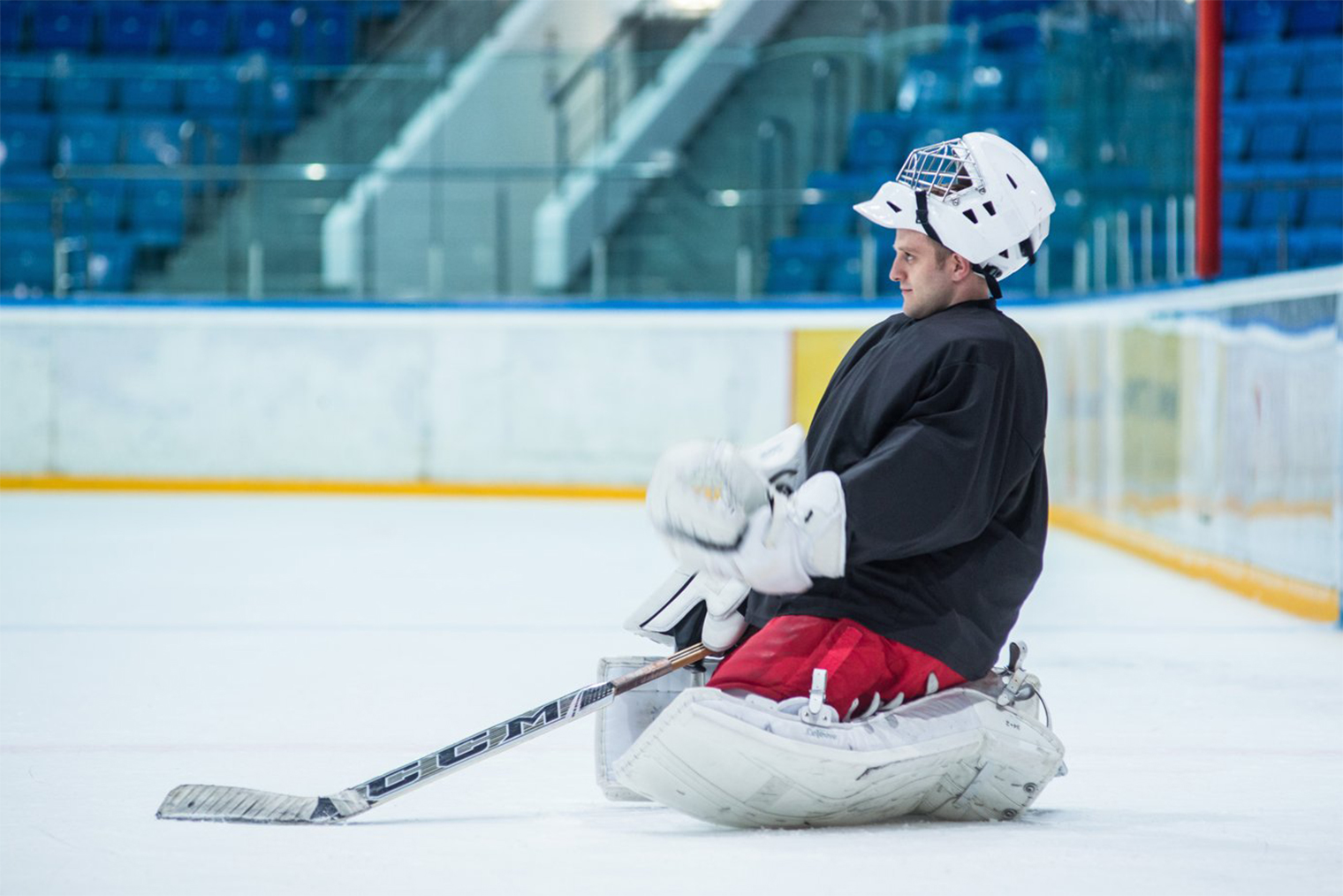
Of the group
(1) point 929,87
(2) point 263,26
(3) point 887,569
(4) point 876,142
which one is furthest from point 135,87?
(3) point 887,569

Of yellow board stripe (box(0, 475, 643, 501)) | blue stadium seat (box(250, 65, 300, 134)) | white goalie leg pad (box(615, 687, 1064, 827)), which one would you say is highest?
blue stadium seat (box(250, 65, 300, 134))

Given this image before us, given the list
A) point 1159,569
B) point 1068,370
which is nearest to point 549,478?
point 1068,370

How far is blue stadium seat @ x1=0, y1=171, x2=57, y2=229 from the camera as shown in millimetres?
9398

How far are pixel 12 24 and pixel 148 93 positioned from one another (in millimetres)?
2428

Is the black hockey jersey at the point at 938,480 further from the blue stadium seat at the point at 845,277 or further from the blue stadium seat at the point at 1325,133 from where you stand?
the blue stadium seat at the point at 1325,133

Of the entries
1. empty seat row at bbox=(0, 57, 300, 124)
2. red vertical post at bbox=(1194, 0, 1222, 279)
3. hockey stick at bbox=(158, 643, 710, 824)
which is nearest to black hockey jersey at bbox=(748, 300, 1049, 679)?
hockey stick at bbox=(158, 643, 710, 824)

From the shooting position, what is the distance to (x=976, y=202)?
2404 millimetres

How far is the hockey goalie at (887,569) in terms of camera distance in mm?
2170

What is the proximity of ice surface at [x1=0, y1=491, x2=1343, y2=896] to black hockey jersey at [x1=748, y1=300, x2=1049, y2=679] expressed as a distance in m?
0.29

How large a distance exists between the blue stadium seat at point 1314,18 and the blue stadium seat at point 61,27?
796 centimetres

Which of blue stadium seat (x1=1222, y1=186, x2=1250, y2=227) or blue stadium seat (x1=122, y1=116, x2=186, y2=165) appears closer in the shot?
blue stadium seat (x1=1222, y1=186, x2=1250, y2=227)

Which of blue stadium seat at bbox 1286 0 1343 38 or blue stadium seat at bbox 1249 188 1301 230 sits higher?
blue stadium seat at bbox 1286 0 1343 38

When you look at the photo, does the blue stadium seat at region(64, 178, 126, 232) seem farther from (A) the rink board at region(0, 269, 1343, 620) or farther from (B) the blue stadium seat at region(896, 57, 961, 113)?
(B) the blue stadium seat at region(896, 57, 961, 113)

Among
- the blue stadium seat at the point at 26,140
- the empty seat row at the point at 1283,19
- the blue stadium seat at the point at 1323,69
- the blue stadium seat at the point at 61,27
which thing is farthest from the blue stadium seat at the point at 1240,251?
the blue stadium seat at the point at 61,27
